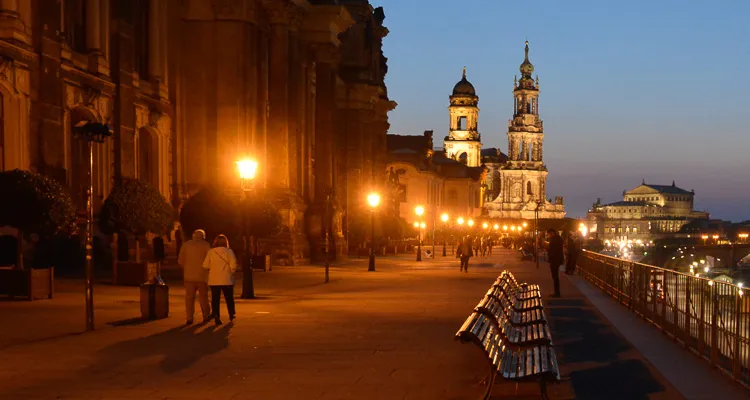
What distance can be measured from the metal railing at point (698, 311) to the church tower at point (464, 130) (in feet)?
566

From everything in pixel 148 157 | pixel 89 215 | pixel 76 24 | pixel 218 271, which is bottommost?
pixel 218 271

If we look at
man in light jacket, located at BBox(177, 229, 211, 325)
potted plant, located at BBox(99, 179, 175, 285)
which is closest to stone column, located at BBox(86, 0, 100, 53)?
potted plant, located at BBox(99, 179, 175, 285)

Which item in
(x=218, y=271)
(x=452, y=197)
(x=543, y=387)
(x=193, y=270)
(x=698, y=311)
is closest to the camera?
(x=543, y=387)

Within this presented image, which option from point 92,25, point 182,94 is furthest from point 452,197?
point 92,25

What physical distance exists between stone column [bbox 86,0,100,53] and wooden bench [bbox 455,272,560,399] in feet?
76.3

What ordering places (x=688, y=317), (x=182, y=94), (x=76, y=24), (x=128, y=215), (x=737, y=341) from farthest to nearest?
(x=182, y=94), (x=76, y=24), (x=128, y=215), (x=688, y=317), (x=737, y=341)

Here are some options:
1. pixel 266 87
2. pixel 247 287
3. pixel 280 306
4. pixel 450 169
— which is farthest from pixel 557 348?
pixel 450 169

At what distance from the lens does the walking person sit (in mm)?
28000

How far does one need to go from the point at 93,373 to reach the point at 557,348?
23.2 feet

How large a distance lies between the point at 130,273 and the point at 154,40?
15097 millimetres

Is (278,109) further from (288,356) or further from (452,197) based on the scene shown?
(452,197)

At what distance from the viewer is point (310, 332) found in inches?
701

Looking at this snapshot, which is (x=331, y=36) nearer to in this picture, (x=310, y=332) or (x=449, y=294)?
(x=449, y=294)

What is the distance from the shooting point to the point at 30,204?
23.1 m
